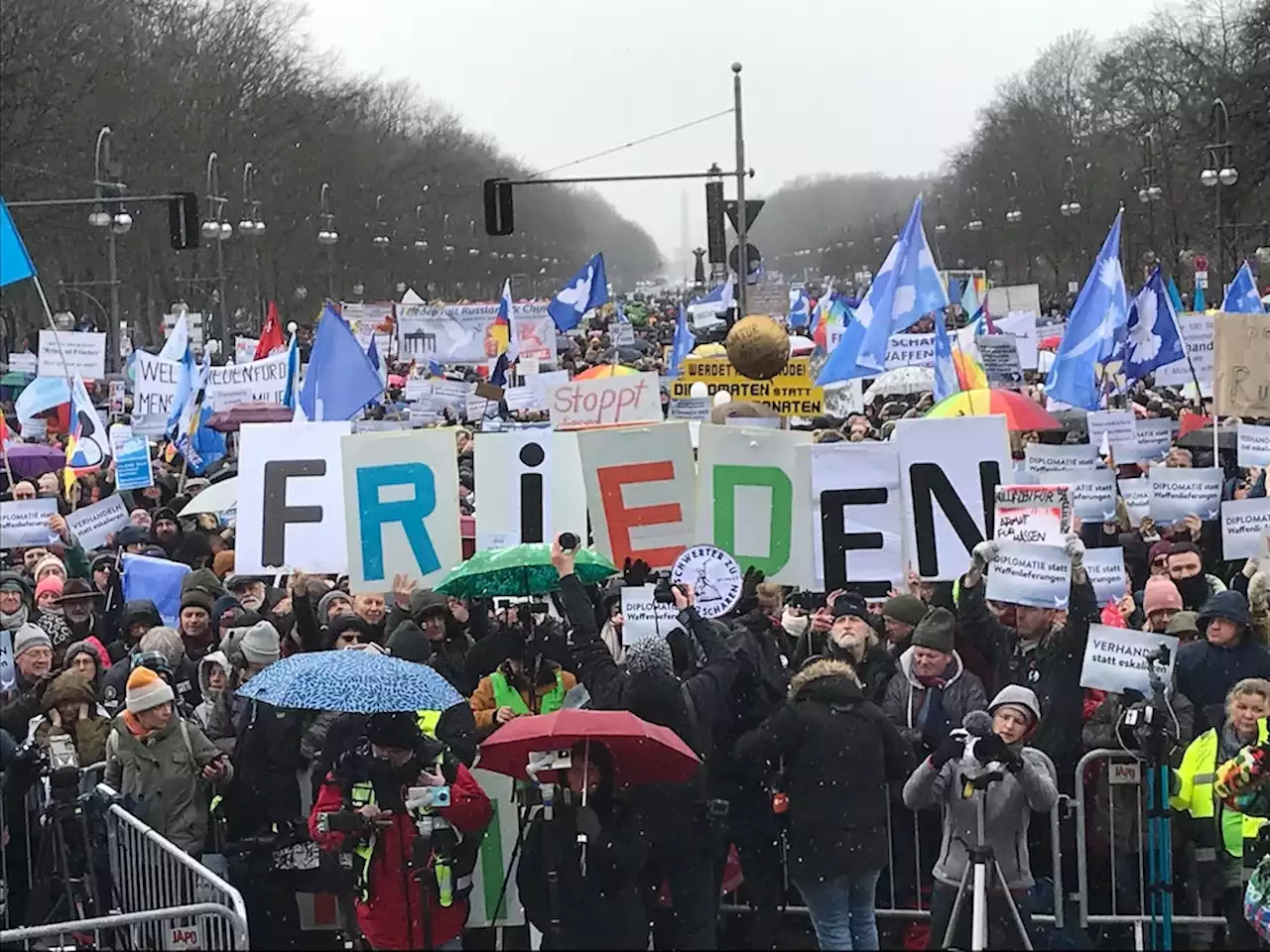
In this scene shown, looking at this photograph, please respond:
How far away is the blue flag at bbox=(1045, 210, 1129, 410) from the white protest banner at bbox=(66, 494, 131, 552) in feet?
24.0

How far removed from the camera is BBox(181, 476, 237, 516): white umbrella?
12109 mm

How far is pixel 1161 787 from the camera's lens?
654cm

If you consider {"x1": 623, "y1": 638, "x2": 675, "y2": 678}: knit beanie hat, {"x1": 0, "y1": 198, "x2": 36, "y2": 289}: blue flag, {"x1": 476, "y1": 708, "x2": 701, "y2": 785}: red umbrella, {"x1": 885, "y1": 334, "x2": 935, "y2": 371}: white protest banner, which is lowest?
{"x1": 476, "y1": 708, "x2": 701, "y2": 785}: red umbrella

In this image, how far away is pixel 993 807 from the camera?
6.42 metres

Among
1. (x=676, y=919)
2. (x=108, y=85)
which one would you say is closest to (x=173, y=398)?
(x=676, y=919)

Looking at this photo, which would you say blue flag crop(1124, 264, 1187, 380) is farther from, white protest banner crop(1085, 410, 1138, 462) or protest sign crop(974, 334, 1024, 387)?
protest sign crop(974, 334, 1024, 387)

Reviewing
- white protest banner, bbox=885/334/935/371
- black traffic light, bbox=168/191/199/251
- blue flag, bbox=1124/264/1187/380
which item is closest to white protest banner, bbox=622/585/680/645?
blue flag, bbox=1124/264/1187/380

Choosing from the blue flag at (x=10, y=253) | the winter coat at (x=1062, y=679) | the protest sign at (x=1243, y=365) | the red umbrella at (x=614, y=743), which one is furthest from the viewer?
the protest sign at (x=1243, y=365)

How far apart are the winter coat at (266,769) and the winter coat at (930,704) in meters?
2.23

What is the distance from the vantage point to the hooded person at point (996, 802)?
635 cm

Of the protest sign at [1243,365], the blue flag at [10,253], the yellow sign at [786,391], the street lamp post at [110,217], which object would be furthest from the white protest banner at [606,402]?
the street lamp post at [110,217]

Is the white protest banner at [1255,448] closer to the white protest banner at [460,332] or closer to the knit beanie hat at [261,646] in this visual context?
the knit beanie hat at [261,646]

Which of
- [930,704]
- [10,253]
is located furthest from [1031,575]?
[10,253]

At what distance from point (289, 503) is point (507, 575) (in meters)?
1.72
